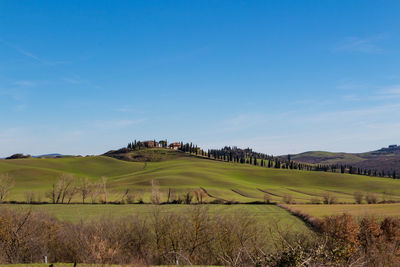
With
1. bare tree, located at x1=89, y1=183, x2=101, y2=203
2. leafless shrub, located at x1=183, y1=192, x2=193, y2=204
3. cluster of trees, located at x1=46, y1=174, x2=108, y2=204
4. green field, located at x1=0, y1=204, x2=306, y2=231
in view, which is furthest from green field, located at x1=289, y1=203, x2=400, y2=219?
bare tree, located at x1=89, y1=183, x2=101, y2=203

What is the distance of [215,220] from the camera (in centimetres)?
4816

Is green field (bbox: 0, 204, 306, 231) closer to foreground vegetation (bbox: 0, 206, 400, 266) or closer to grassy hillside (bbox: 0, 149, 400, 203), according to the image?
grassy hillside (bbox: 0, 149, 400, 203)

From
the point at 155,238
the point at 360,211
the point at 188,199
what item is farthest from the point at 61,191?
the point at 360,211

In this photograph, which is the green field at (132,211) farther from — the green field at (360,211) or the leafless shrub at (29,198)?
the leafless shrub at (29,198)

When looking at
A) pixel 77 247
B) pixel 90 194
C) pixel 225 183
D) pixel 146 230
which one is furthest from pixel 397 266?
pixel 225 183

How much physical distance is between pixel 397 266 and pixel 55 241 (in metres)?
40.6

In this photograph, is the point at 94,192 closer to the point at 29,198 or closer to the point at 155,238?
the point at 29,198

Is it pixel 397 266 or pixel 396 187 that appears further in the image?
pixel 396 187

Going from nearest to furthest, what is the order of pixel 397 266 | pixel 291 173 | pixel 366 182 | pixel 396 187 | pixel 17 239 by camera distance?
pixel 397 266
pixel 17 239
pixel 396 187
pixel 366 182
pixel 291 173

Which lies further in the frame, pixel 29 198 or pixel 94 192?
pixel 94 192

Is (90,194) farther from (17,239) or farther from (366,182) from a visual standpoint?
(366,182)

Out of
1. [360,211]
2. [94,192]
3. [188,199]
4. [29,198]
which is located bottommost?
[29,198]

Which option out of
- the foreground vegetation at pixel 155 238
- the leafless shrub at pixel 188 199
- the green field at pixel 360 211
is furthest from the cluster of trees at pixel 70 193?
the green field at pixel 360 211

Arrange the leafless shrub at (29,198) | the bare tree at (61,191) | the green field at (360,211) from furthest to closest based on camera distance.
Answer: the bare tree at (61,191), the leafless shrub at (29,198), the green field at (360,211)
